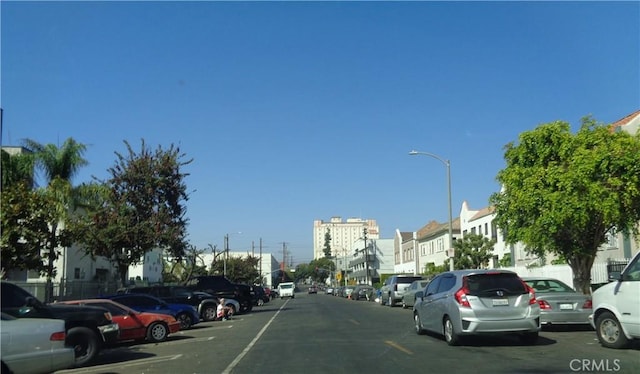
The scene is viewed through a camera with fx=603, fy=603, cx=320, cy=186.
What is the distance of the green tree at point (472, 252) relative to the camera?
146ft

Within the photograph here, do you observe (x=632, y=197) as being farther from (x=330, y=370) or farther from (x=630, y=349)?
(x=330, y=370)

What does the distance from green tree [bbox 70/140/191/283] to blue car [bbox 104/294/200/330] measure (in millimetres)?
9047

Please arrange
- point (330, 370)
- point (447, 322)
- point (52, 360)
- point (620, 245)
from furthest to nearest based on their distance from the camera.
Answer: point (620, 245), point (447, 322), point (330, 370), point (52, 360)

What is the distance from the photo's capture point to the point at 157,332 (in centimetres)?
1750

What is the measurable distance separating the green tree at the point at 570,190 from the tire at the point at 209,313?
13.4 meters

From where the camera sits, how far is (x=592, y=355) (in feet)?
37.4

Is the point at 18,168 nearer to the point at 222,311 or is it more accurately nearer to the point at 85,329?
the point at 222,311

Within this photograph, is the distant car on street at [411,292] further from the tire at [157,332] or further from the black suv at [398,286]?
the tire at [157,332]

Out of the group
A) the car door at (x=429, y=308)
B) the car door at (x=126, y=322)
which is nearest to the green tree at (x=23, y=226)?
the car door at (x=126, y=322)

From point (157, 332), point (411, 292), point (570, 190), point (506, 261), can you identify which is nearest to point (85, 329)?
point (157, 332)

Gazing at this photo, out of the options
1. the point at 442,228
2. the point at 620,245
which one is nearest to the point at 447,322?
the point at 620,245

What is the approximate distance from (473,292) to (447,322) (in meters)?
1.06

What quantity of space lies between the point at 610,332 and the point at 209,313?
62.8ft

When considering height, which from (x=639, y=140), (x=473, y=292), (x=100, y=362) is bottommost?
(x=100, y=362)
